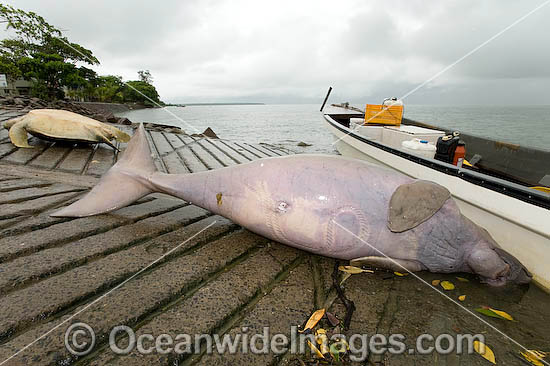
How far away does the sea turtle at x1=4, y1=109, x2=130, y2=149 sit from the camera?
6496mm

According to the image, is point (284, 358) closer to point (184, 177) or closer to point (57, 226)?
point (184, 177)

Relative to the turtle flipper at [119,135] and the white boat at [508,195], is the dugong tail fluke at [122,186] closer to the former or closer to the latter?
the white boat at [508,195]

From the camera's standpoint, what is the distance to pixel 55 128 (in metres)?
6.65

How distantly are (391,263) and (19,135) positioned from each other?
8493mm

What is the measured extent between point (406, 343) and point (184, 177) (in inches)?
118

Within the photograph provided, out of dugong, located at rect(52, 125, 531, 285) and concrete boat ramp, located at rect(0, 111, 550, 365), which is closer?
concrete boat ramp, located at rect(0, 111, 550, 365)

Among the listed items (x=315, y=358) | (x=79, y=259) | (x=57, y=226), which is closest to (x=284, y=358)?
(x=315, y=358)

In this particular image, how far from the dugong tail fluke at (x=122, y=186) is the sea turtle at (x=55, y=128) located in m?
4.15

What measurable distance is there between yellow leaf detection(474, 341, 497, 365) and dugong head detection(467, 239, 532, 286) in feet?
3.03

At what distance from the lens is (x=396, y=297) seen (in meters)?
2.44

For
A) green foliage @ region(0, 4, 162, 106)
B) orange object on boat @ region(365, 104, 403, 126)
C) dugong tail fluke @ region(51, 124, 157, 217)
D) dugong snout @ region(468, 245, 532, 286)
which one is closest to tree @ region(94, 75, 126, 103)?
green foliage @ region(0, 4, 162, 106)

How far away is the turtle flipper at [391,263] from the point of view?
8.86 feet

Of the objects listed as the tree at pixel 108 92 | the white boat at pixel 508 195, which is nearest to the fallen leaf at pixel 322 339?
the white boat at pixel 508 195

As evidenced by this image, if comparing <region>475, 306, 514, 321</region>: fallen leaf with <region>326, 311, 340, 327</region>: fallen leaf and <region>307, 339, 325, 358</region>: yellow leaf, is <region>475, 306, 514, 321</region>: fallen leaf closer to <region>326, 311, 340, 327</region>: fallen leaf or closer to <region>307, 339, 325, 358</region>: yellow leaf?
<region>326, 311, 340, 327</region>: fallen leaf
